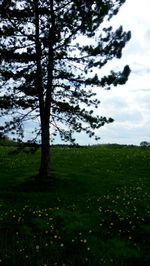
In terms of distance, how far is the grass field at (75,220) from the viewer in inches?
634

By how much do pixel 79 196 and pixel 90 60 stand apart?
30.7ft

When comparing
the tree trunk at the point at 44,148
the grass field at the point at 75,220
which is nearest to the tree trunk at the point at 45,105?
the tree trunk at the point at 44,148

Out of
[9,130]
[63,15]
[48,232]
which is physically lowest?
[48,232]

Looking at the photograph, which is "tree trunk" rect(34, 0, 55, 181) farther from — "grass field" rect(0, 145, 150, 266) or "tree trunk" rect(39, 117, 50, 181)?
"grass field" rect(0, 145, 150, 266)

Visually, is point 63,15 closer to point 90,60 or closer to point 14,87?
point 90,60

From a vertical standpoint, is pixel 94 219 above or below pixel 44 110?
below

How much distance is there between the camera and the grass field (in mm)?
16109

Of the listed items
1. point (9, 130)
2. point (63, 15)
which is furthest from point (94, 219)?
point (63, 15)

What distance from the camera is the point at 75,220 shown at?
1950cm

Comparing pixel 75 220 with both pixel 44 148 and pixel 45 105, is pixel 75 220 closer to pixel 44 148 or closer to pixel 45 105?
pixel 44 148

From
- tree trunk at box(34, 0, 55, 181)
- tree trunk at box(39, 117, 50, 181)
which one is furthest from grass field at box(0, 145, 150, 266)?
tree trunk at box(34, 0, 55, 181)

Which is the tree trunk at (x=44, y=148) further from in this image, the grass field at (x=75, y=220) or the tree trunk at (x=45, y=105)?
the grass field at (x=75, y=220)

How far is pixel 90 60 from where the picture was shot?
30.4 meters

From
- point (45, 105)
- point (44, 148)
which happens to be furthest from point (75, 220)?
point (45, 105)
